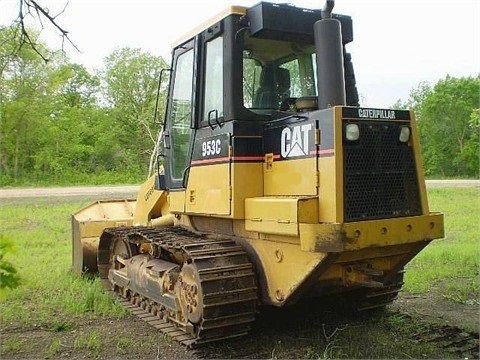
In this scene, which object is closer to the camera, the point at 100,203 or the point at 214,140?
the point at 214,140

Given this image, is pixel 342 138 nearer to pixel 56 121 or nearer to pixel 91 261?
pixel 91 261

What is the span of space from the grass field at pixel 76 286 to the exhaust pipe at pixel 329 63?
83.0 inches

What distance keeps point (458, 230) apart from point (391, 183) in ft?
31.0

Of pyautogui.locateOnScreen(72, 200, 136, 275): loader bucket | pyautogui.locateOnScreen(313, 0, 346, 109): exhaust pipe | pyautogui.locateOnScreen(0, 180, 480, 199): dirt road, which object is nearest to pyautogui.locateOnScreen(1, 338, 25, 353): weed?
pyautogui.locateOnScreen(72, 200, 136, 275): loader bucket

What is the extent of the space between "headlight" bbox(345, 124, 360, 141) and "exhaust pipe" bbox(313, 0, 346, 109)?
23 cm

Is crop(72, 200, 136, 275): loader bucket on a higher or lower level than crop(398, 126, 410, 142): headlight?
lower

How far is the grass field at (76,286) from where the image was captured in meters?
5.20

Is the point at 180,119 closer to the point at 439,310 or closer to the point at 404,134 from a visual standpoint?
A: the point at 404,134

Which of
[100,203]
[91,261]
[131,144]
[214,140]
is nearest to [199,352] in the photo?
[214,140]

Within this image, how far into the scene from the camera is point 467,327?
5.54m

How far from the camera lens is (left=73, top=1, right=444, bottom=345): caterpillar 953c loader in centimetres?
452

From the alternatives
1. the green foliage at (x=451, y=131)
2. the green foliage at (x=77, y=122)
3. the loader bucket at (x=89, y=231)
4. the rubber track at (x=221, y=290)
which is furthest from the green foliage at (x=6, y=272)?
the green foliage at (x=451, y=131)

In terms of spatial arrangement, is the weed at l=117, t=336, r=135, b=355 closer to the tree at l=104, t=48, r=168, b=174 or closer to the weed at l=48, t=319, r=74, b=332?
the weed at l=48, t=319, r=74, b=332

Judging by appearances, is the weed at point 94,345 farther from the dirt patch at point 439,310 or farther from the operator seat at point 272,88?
the dirt patch at point 439,310
